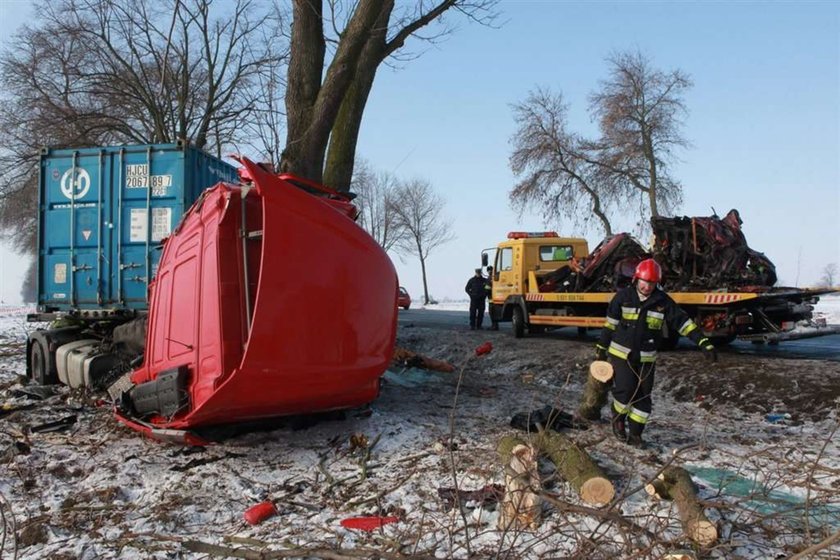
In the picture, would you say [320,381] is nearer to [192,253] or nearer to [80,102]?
[192,253]

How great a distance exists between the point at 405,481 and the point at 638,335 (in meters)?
2.51

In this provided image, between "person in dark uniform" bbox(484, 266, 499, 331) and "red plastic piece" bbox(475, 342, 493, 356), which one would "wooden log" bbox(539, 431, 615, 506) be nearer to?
"red plastic piece" bbox(475, 342, 493, 356)

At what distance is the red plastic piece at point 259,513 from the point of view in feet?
12.0

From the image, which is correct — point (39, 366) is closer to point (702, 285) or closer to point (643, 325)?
point (643, 325)

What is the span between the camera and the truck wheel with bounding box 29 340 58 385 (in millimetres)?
Result: 8281

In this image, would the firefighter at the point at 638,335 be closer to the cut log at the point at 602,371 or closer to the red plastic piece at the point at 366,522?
the cut log at the point at 602,371

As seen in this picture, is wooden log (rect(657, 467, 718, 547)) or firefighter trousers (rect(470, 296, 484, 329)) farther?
firefighter trousers (rect(470, 296, 484, 329))

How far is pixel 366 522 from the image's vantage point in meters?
3.54

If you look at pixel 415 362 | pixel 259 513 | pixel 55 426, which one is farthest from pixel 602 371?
pixel 55 426

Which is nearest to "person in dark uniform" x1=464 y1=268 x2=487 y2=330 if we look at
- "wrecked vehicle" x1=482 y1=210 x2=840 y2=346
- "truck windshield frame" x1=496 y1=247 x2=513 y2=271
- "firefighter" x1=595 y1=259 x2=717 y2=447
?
"truck windshield frame" x1=496 y1=247 x2=513 y2=271

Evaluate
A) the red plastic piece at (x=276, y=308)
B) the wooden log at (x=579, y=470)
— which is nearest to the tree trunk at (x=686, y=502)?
the wooden log at (x=579, y=470)

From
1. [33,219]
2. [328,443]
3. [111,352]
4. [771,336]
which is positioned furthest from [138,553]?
[33,219]

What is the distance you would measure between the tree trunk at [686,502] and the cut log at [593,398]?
73.3 inches

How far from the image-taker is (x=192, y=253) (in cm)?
493
